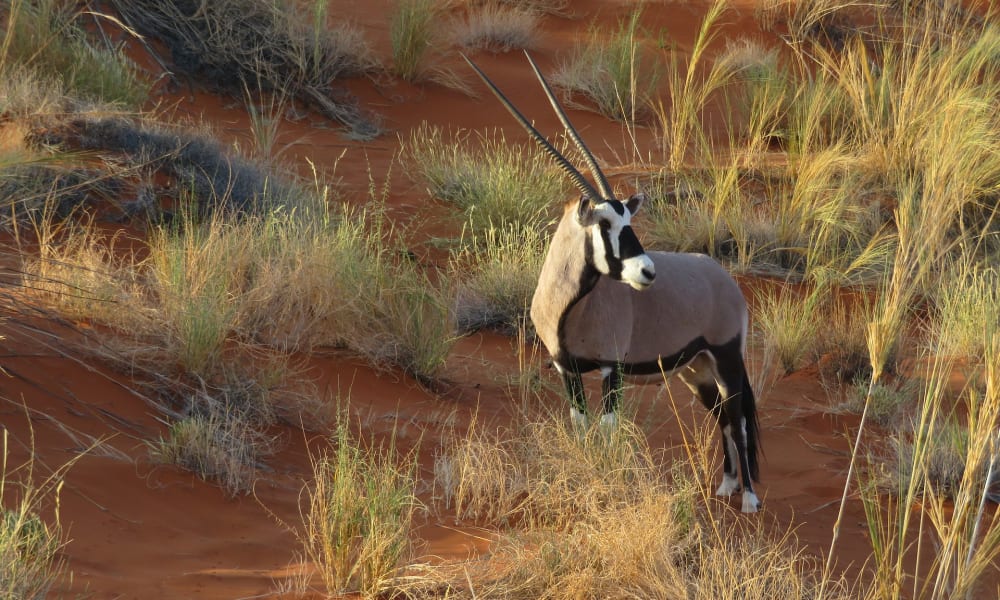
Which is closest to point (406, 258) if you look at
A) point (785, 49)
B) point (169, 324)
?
point (169, 324)

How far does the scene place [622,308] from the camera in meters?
5.01

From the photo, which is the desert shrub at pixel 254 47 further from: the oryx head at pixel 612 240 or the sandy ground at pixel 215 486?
the oryx head at pixel 612 240

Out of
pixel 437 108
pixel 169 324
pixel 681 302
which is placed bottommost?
pixel 437 108

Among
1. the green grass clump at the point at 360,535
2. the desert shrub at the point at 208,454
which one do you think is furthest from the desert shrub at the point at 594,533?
the desert shrub at the point at 208,454

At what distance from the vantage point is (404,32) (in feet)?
42.0

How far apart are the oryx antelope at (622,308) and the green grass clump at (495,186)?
10.6 ft

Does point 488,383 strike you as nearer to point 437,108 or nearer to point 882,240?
point 882,240

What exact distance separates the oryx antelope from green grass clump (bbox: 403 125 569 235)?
322cm

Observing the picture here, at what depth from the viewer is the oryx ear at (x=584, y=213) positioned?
4852 millimetres

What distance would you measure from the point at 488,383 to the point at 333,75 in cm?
635

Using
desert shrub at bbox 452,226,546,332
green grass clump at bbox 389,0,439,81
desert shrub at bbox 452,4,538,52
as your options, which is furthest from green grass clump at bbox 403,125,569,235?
desert shrub at bbox 452,4,538,52

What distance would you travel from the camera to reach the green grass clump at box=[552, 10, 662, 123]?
12.6 m

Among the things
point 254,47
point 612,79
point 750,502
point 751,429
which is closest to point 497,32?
point 612,79

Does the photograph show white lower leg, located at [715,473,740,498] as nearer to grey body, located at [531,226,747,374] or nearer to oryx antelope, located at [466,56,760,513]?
oryx antelope, located at [466,56,760,513]
